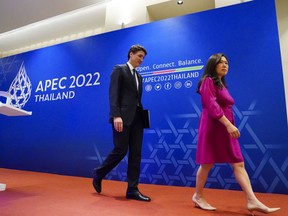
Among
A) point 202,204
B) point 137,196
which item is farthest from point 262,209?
point 137,196

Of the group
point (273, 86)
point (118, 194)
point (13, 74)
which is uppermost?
point (13, 74)

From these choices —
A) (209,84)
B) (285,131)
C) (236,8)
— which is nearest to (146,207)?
(209,84)

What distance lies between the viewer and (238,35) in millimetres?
2629

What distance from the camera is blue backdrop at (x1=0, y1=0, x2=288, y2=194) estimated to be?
7.80 feet

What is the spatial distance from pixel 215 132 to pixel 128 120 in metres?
0.68

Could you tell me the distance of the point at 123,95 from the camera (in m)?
1.95

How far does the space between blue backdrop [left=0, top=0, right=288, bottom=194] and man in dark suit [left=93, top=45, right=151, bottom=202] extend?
0.87 meters

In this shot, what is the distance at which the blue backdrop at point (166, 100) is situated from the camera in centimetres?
238

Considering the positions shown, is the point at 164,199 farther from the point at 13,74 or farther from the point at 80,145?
the point at 13,74

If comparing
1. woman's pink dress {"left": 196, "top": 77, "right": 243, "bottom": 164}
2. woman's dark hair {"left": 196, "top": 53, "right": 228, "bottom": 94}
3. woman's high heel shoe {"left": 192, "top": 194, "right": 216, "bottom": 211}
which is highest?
woman's dark hair {"left": 196, "top": 53, "right": 228, "bottom": 94}

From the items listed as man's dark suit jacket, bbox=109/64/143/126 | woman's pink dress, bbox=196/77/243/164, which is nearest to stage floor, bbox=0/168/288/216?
woman's pink dress, bbox=196/77/243/164

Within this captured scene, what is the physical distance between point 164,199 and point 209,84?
100cm

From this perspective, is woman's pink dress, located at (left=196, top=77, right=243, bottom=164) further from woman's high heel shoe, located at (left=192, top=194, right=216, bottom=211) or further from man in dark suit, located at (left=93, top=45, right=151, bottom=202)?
man in dark suit, located at (left=93, top=45, right=151, bottom=202)

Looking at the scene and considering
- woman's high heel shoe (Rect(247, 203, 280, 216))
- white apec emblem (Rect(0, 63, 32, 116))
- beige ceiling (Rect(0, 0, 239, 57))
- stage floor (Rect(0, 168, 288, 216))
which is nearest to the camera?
woman's high heel shoe (Rect(247, 203, 280, 216))
